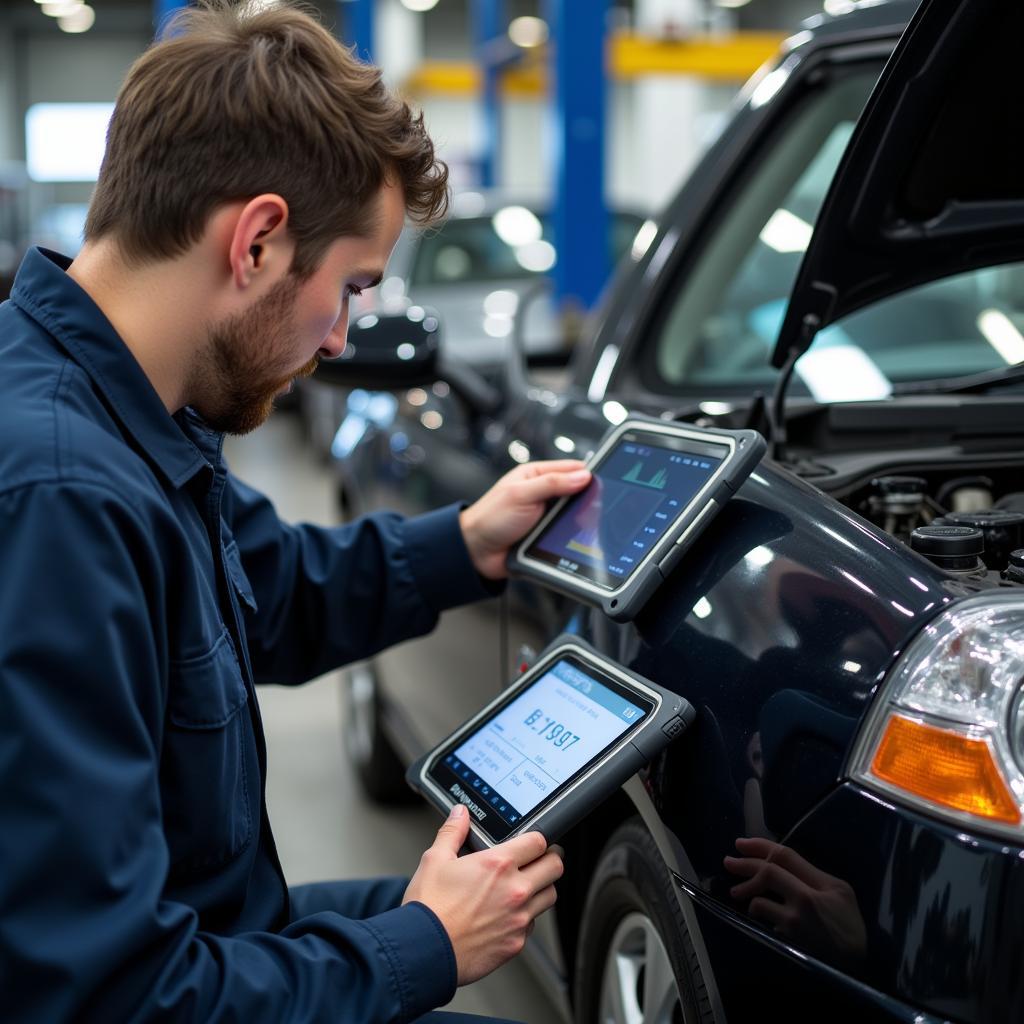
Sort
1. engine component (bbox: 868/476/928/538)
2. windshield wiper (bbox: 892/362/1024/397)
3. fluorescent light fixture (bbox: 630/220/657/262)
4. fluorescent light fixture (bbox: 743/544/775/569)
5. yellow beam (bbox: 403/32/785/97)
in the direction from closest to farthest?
fluorescent light fixture (bbox: 743/544/775/569), engine component (bbox: 868/476/928/538), windshield wiper (bbox: 892/362/1024/397), fluorescent light fixture (bbox: 630/220/657/262), yellow beam (bbox: 403/32/785/97)

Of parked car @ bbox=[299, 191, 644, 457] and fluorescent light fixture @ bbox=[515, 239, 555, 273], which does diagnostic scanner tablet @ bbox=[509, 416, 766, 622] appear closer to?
parked car @ bbox=[299, 191, 644, 457]

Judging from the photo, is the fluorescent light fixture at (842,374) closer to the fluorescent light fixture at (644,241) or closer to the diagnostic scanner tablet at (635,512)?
the fluorescent light fixture at (644,241)

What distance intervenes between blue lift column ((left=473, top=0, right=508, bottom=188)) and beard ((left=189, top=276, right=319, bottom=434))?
11.6 metres

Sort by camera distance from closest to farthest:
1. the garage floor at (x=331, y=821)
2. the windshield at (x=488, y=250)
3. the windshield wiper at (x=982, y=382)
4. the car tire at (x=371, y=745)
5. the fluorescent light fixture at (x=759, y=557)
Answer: the fluorescent light fixture at (x=759, y=557), the windshield wiper at (x=982, y=382), the garage floor at (x=331, y=821), the car tire at (x=371, y=745), the windshield at (x=488, y=250)

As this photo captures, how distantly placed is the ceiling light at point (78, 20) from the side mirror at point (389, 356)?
2595 centimetres

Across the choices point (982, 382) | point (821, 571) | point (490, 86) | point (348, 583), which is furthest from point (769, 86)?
point (490, 86)

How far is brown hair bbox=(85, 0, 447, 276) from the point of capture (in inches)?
43.9

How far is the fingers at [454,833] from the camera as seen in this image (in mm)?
1229

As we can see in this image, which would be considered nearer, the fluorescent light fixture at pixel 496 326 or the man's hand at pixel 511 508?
the man's hand at pixel 511 508

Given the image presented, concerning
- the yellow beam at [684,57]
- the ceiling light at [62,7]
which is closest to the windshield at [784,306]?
the yellow beam at [684,57]

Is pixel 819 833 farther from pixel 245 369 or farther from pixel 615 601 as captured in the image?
pixel 245 369

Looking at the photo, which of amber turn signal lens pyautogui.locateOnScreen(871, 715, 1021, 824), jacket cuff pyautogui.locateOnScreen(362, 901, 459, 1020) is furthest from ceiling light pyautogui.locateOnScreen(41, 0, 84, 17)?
amber turn signal lens pyautogui.locateOnScreen(871, 715, 1021, 824)

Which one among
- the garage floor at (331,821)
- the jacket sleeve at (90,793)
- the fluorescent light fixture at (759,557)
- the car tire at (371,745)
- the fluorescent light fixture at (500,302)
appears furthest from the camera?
the fluorescent light fixture at (500,302)

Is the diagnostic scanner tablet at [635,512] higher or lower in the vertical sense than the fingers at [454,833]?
higher
